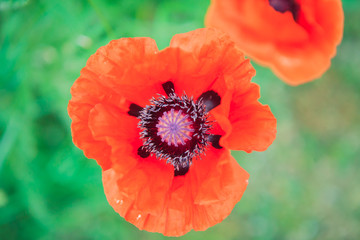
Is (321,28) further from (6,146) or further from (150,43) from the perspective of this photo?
(6,146)

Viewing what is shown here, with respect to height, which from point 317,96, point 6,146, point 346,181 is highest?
point 6,146

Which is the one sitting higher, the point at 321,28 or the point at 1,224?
the point at 321,28

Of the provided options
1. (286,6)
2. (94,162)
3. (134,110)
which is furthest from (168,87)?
(94,162)

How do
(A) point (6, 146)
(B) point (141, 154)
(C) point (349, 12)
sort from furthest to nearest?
1. (C) point (349, 12)
2. (A) point (6, 146)
3. (B) point (141, 154)

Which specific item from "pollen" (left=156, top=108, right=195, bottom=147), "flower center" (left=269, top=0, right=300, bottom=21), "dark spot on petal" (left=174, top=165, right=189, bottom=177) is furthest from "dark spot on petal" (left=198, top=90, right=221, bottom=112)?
"flower center" (left=269, top=0, right=300, bottom=21)

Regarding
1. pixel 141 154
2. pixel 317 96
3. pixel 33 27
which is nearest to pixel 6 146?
pixel 33 27

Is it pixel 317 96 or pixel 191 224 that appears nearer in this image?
pixel 191 224

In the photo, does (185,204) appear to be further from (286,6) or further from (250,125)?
(286,6)

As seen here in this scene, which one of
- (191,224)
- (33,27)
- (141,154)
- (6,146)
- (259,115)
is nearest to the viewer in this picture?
(259,115)

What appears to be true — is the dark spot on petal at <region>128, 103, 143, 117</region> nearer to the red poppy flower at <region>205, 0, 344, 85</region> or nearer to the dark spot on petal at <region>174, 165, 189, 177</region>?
the dark spot on petal at <region>174, 165, 189, 177</region>
